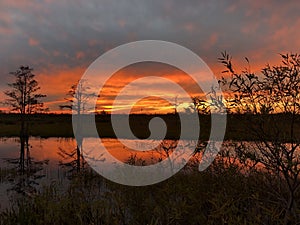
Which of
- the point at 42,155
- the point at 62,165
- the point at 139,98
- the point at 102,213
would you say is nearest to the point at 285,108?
the point at 102,213

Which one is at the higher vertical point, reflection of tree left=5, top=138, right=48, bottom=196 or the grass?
the grass

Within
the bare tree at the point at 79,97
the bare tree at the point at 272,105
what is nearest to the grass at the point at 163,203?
the bare tree at the point at 272,105

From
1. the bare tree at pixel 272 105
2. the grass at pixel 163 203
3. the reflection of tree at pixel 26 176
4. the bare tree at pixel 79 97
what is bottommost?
the reflection of tree at pixel 26 176

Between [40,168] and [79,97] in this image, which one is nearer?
[40,168]

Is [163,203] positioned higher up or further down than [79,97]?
further down

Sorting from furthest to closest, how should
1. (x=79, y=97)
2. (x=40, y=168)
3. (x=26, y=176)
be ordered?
(x=79, y=97) < (x=40, y=168) < (x=26, y=176)

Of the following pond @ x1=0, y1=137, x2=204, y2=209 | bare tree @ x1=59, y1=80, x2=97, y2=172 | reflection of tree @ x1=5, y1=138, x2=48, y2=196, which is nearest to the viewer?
pond @ x1=0, y1=137, x2=204, y2=209

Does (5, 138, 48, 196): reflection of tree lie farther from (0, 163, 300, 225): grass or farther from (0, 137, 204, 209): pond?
(0, 163, 300, 225): grass

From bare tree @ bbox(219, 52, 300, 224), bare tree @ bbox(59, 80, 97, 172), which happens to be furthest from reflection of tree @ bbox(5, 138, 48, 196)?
bare tree @ bbox(219, 52, 300, 224)

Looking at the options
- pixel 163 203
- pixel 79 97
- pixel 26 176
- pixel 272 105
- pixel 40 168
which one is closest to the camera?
pixel 272 105

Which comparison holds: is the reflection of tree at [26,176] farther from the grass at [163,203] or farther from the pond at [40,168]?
the grass at [163,203]

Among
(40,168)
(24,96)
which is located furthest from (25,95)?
(40,168)

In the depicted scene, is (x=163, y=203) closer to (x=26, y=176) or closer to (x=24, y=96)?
(x=26, y=176)

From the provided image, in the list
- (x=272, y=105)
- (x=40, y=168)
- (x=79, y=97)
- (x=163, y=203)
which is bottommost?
(x=40, y=168)
